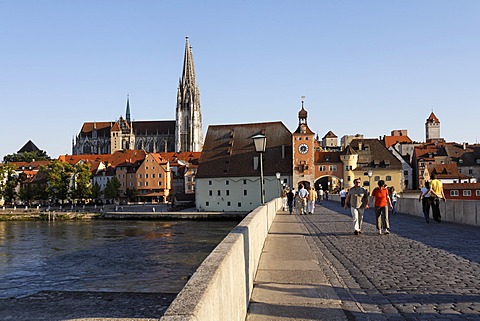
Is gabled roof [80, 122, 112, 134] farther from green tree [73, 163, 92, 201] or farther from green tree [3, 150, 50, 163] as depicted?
green tree [73, 163, 92, 201]

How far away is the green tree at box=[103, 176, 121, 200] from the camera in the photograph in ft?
370

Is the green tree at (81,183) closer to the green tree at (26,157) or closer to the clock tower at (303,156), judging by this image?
the clock tower at (303,156)

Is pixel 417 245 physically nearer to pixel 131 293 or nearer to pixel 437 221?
pixel 437 221

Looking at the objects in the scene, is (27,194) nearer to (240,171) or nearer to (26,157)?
(240,171)

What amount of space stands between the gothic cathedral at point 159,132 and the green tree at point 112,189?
5231 cm

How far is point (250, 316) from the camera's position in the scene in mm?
6270

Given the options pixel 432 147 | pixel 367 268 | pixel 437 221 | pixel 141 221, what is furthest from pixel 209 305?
pixel 432 147

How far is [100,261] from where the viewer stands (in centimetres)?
3028

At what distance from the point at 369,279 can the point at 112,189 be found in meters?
108

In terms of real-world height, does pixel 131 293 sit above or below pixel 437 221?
below

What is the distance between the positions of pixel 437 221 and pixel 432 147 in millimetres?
87811

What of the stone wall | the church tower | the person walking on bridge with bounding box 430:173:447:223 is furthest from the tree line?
the stone wall

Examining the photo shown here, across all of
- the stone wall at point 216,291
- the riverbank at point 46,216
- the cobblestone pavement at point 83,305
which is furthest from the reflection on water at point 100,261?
the riverbank at point 46,216

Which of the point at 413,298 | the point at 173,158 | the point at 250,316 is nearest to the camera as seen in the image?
the point at 250,316
